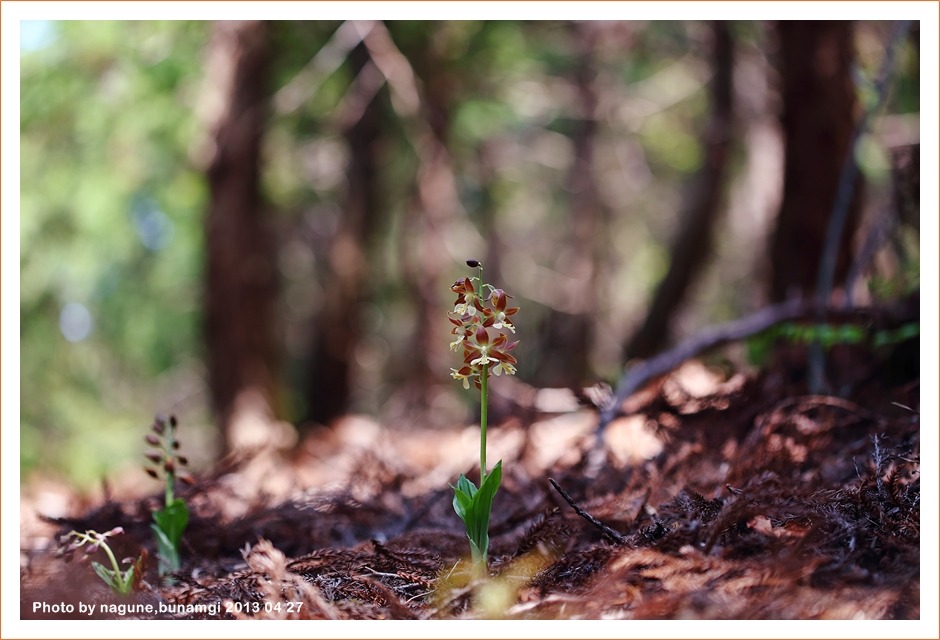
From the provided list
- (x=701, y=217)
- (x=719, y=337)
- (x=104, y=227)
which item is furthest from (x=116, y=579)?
(x=104, y=227)

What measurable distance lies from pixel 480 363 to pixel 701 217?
615cm

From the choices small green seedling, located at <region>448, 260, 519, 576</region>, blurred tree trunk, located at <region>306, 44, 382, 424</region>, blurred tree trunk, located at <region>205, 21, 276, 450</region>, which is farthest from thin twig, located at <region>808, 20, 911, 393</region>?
blurred tree trunk, located at <region>306, 44, 382, 424</region>

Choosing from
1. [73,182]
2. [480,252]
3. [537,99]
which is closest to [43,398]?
[73,182]

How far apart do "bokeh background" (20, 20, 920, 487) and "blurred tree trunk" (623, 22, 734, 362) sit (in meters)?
0.03

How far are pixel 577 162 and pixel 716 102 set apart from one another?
2708 millimetres

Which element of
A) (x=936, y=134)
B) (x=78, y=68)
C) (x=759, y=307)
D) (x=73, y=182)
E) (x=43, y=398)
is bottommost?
(x=43, y=398)

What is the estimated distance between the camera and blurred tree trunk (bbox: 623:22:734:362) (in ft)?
22.0

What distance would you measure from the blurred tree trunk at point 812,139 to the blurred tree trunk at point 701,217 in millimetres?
2529

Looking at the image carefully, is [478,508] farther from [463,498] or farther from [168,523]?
[168,523]

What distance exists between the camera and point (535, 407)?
3359 mm

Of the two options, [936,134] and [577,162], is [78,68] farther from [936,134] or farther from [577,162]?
[936,134]

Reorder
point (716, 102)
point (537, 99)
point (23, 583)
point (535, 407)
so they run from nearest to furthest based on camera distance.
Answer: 1. point (23, 583)
2. point (535, 407)
3. point (716, 102)
4. point (537, 99)

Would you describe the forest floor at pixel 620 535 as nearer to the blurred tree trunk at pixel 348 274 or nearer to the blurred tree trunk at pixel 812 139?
the blurred tree trunk at pixel 812 139

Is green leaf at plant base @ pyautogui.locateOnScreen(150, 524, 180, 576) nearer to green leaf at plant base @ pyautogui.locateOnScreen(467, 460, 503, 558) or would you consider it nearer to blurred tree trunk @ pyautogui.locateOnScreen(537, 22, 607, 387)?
green leaf at plant base @ pyautogui.locateOnScreen(467, 460, 503, 558)
